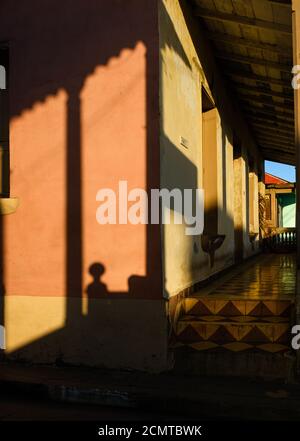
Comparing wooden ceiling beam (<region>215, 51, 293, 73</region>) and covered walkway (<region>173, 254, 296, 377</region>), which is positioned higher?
wooden ceiling beam (<region>215, 51, 293, 73</region>)

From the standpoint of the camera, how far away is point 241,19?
6359 millimetres

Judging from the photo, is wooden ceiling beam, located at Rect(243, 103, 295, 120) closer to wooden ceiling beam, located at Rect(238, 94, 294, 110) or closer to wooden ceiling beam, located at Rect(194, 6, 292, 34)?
wooden ceiling beam, located at Rect(238, 94, 294, 110)

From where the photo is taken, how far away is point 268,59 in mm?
7516

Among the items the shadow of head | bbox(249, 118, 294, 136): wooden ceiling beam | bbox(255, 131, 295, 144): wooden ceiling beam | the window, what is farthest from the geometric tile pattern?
the window

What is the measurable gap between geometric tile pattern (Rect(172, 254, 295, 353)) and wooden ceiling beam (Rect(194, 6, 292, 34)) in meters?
3.35

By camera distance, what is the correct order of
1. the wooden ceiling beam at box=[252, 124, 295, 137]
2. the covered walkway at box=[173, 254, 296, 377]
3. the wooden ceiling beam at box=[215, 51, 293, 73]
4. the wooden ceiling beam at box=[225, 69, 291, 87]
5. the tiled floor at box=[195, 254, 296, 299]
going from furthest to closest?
the wooden ceiling beam at box=[252, 124, 295, 137], the wooden ceiling beam at box=[225, 69, 291, 87], the wooden ceiling beam at box=[215, 51, 293, 73], the tiled floor at box=[195, 254, 296, 299], the covered walkway at box=[173, 254, 296, 377]

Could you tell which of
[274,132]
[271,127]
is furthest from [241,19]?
[274,132]

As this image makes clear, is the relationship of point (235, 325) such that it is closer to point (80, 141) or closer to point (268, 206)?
point (80, 141)

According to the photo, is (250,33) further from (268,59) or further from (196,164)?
(196,164)

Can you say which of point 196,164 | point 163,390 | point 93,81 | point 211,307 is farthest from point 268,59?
point 163,390

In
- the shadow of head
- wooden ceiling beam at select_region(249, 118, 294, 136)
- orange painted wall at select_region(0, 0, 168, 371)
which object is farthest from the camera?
wooden ceiling beam at select_region(249, 118, 294, 136)

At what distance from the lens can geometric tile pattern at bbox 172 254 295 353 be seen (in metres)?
4.80

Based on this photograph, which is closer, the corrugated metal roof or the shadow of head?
the shadow of head

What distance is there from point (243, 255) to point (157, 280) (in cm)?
742
